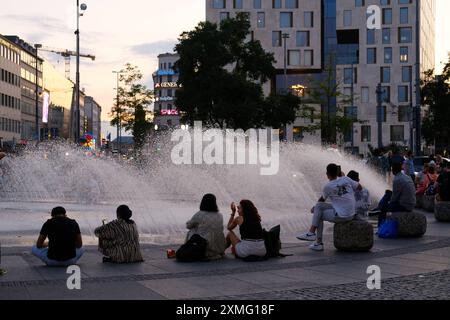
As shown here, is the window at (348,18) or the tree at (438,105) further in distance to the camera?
the window at (348,18)

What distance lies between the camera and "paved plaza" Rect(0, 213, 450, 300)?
8703 mm

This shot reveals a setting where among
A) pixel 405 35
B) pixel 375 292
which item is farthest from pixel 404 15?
pixel 375 292

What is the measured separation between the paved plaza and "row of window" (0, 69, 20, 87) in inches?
3758

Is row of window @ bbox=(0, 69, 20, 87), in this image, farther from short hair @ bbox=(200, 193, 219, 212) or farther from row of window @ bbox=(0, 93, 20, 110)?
short hair @ bbox=(200, 193, 219, 212)

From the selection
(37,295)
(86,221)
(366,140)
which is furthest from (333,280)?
(366,140)

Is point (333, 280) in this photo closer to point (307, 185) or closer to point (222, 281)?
point (222, 281)

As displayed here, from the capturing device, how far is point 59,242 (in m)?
10.9

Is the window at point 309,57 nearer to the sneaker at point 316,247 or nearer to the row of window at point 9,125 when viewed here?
the row of window at point 9,125

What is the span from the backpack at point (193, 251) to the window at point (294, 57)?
75856 millimetres

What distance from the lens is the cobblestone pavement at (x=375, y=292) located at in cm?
845

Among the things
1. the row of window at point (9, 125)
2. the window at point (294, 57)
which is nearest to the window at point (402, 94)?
the window at point (294, 57)

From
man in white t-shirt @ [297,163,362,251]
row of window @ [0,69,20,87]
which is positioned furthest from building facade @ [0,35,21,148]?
man in white t-shirt @ [297,163,362,251]

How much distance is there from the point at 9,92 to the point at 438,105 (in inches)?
2698
